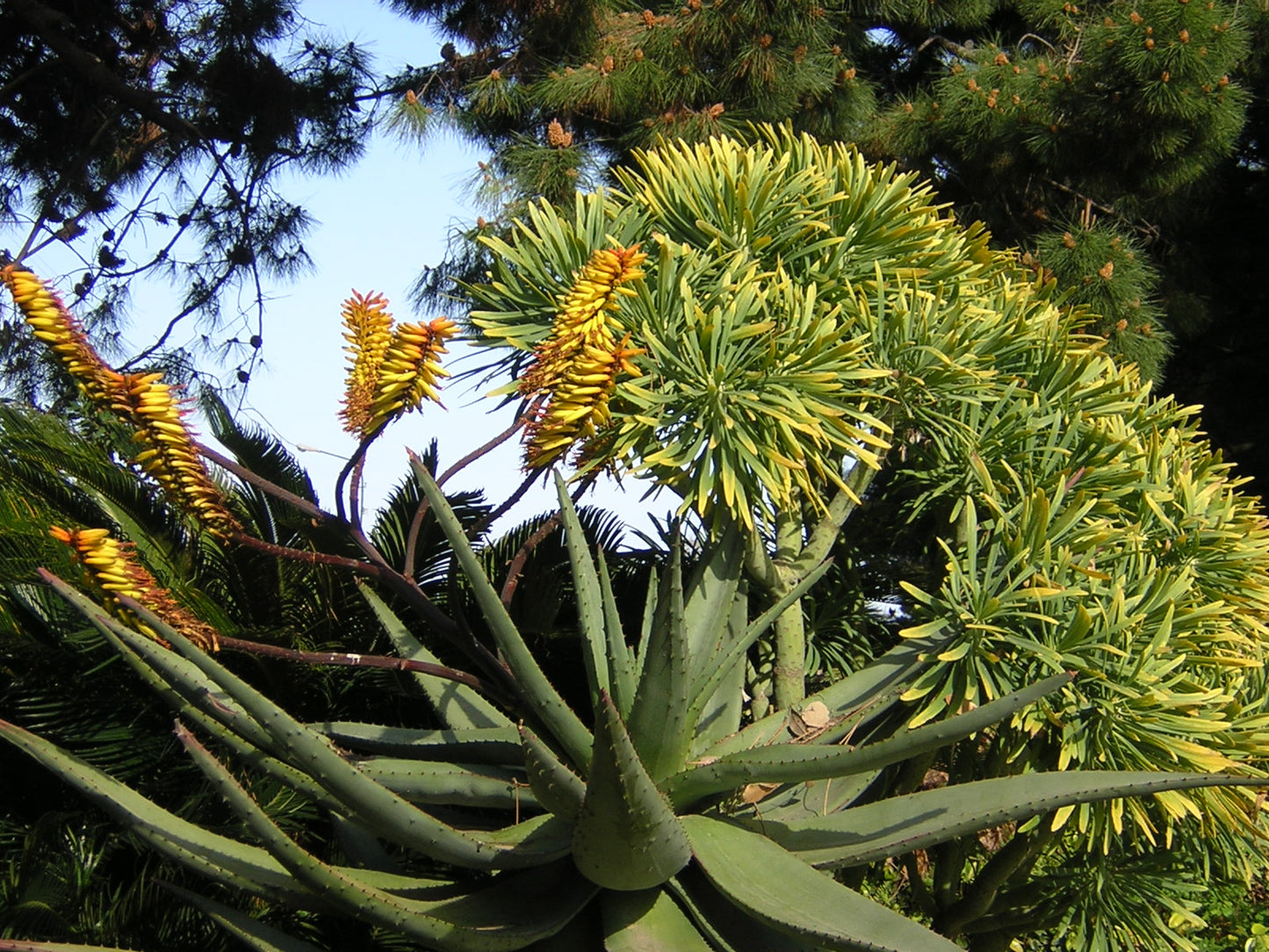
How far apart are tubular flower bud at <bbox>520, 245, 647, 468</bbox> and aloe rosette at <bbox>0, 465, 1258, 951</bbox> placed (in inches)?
4.8

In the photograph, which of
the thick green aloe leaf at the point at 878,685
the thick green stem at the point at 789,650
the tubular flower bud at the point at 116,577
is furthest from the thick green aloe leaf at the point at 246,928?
the thick green stem at the point at 789,650

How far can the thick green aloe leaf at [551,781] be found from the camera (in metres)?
1.97

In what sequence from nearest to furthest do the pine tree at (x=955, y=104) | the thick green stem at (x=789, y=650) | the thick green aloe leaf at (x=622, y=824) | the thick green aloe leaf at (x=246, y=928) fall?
the thick green aloe leaf at (x=622, y=824) → the thick green aloe leaf at (x=246, y=928) → the thick green stem at (x=789, y=650) → the pine tree at (x=955, y=104)

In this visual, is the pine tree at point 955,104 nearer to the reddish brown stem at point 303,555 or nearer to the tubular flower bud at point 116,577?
the reddish brown stem at point 303,555

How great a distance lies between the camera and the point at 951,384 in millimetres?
3004

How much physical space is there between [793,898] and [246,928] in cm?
100

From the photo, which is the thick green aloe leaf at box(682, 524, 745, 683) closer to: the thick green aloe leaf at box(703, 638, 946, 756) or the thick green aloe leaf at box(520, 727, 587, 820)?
the thick green aloe leaf at box(703, 638, 946, 756)

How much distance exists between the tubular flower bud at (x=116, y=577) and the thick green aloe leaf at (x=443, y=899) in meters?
0.30

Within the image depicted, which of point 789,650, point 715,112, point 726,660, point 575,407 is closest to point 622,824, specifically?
point 726,660

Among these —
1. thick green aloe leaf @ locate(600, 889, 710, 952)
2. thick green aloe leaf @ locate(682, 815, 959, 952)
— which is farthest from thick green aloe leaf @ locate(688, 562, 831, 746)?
thick green aloe leaf @ locate(600, 889, 710, 952)

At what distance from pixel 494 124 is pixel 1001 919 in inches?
169

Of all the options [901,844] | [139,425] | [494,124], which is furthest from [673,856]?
[494,124]

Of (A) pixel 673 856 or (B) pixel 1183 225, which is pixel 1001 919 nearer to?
(A) pixel 673 856

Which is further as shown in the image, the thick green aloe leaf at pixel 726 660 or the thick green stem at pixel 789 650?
the thick green stem at pixel 789 650
